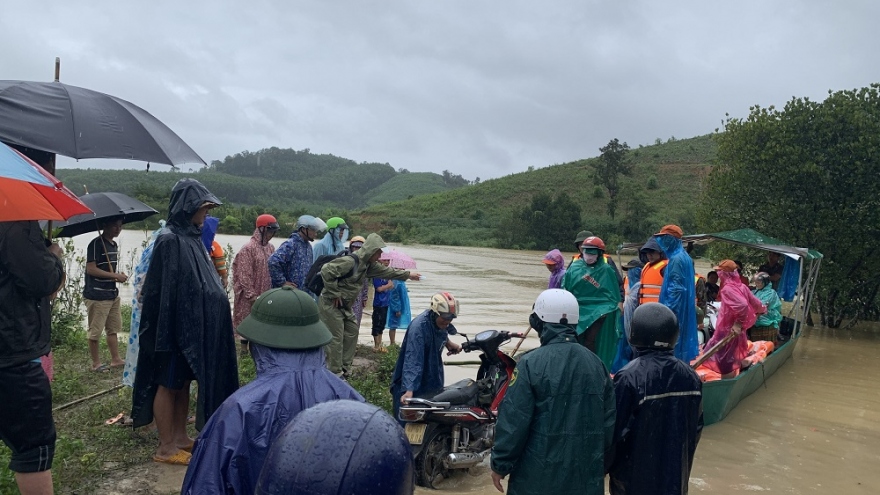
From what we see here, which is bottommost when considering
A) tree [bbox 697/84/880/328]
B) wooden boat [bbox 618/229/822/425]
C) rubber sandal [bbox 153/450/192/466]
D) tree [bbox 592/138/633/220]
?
rubber sandal [bbox 153/450/192/466]

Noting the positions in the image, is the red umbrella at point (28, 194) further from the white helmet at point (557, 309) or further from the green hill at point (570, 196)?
the green hill at point (570, 196)

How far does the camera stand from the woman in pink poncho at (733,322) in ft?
25.9

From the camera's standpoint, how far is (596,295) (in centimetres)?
750

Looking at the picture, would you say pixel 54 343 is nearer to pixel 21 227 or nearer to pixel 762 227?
pixel 21 227

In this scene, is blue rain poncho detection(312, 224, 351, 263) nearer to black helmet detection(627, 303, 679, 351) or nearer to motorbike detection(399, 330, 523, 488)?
motorbike detection(399, 330, 523, 488)

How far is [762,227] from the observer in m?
15.3

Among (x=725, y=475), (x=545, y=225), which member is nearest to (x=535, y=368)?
(x=725, y=475)

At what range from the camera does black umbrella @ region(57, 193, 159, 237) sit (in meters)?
6.92

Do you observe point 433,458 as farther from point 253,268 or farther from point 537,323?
point 253,268

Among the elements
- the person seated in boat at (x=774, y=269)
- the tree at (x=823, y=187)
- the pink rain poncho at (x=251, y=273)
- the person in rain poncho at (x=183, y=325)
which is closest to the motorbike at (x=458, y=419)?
the person in rain poncho at (x=183, y=325)

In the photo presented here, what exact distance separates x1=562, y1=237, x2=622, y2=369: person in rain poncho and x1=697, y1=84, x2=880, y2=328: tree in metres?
8.78

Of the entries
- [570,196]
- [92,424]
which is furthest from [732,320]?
[570,196]

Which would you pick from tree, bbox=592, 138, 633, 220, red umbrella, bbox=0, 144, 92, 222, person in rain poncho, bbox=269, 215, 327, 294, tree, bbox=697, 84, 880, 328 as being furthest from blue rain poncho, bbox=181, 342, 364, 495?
tree, bbox=592, 138, 633, 220

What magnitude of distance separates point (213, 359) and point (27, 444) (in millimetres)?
1256
